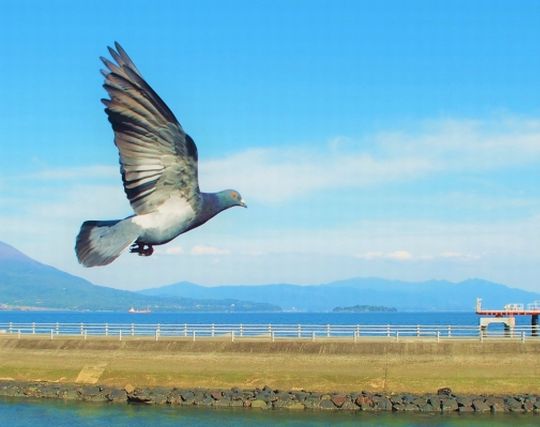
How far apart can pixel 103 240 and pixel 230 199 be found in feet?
2.18

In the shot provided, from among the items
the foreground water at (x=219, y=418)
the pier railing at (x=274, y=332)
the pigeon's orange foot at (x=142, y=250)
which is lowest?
the foreground water at (x=219, y=418)

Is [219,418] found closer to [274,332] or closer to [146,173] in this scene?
[274,332]

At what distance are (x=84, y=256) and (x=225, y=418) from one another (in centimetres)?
3626

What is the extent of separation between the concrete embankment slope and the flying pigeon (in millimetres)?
39184

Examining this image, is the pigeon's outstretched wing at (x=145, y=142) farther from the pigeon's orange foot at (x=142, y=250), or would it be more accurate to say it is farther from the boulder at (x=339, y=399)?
the boulder at (x=339, y=399)

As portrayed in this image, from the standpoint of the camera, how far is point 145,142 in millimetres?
4070

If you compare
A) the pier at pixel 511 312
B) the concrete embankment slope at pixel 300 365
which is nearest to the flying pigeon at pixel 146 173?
the concrete embankment slope at pixel 300 365

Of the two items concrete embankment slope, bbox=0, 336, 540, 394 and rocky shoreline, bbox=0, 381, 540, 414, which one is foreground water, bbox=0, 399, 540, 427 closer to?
rocky shoreline, bbox=0, 381, 540, 414

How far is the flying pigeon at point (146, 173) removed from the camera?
391cm

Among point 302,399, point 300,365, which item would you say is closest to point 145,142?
point 302,399

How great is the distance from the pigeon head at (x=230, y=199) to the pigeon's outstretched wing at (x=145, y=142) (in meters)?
0.16

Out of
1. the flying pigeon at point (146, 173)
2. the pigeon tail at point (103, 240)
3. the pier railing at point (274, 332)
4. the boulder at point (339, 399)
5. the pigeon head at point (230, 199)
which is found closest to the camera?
the pigeon tail at point (103, 240)

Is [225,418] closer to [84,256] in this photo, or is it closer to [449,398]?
[449,398]

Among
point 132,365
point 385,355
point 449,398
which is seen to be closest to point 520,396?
point 449,398
